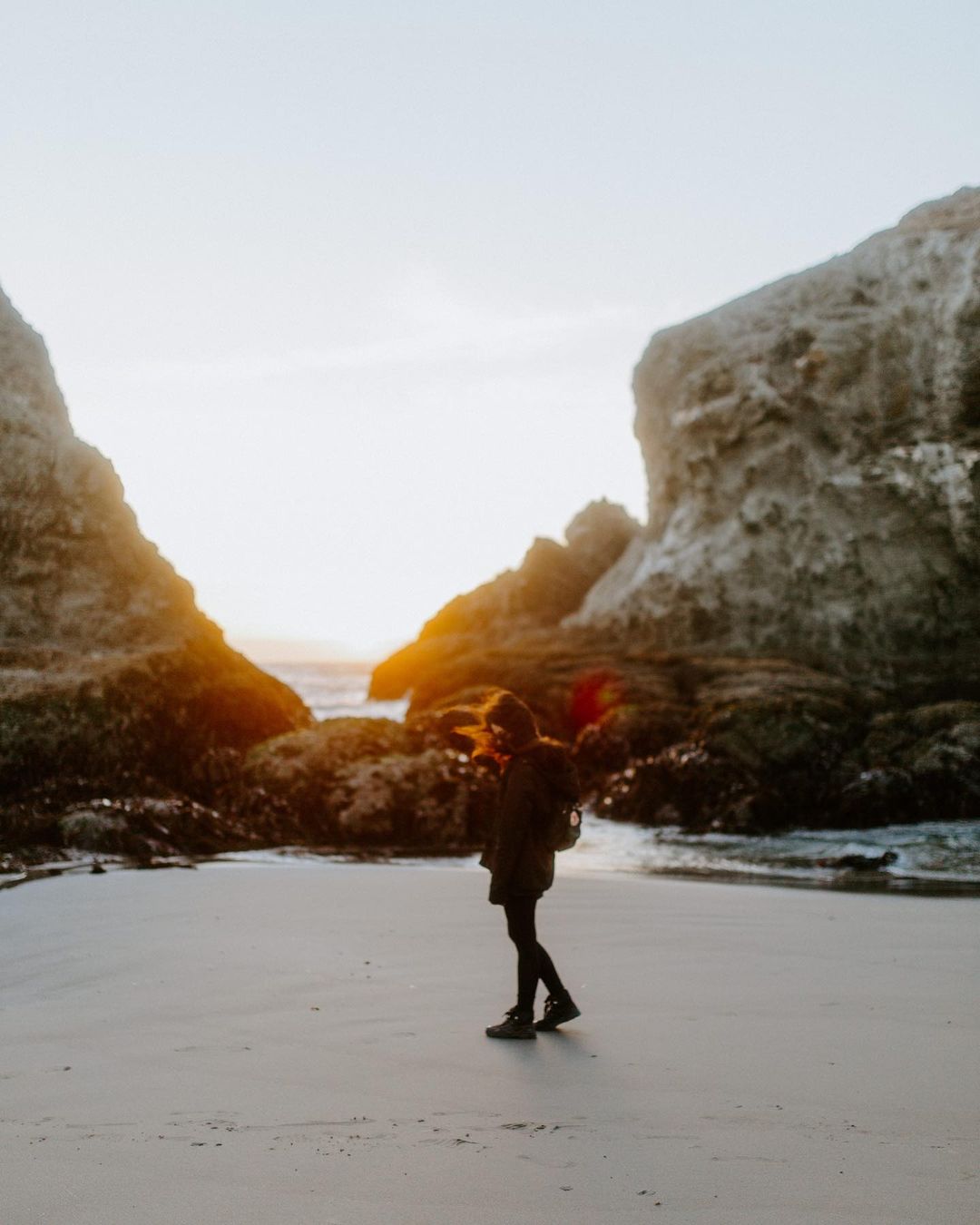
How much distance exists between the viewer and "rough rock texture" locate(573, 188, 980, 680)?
102 ft

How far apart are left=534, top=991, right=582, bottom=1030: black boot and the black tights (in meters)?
0.04

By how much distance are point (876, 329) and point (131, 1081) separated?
34.7 m

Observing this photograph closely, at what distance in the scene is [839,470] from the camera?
109 ft

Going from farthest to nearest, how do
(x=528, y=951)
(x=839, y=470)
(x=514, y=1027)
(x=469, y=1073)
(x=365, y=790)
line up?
1. (x=839, y=470)
2. (x=365, y=790)
3. (x=528, y=951)
4. (x=514, y=1027)
5. (x=469, y=1073)

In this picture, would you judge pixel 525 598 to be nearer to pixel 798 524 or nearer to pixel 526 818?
pixel 798 524

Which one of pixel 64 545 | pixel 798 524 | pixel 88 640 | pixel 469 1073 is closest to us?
pixel 469 1073

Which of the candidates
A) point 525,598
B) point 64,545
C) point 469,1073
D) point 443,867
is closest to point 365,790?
point 443,867

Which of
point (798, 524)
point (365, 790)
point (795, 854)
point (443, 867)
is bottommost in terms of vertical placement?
point (795, 854)

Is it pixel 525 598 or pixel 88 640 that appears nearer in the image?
pixel 88 640

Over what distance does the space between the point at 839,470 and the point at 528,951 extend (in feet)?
101

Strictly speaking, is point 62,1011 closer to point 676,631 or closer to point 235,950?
point 235,950

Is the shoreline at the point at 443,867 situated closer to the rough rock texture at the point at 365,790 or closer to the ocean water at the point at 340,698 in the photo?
the rough rock texture at the point at 365,790

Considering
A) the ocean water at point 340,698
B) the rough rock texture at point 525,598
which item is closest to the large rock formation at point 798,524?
the rough rock texture at point 525,598

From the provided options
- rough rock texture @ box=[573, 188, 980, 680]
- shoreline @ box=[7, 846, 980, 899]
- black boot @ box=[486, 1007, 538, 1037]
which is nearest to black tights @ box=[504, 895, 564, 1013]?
black boot @ box=[486, 1007, 538, 1037]
